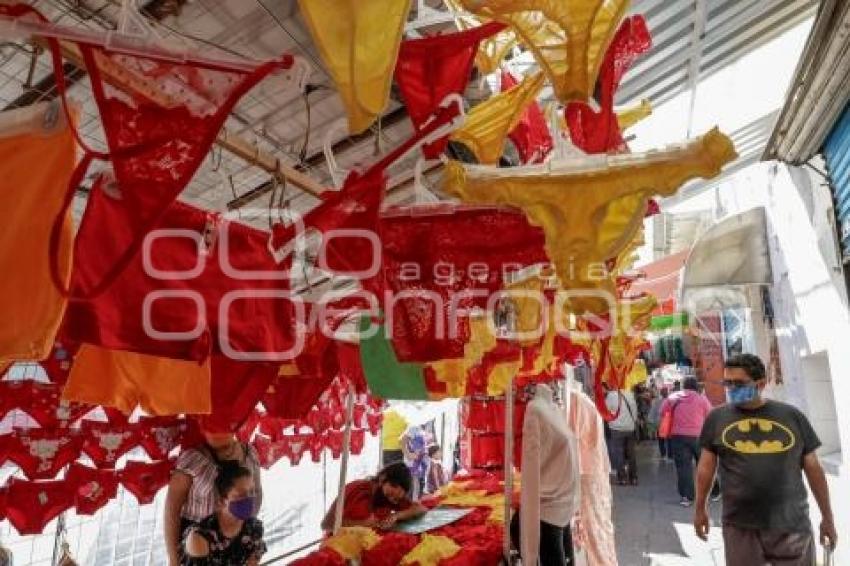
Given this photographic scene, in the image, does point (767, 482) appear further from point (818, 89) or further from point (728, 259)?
point (728, 259)

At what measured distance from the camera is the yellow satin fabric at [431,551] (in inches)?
137

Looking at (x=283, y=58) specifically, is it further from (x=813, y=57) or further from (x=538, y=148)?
(x=813, y=57)

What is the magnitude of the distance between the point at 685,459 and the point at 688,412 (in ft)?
2.34

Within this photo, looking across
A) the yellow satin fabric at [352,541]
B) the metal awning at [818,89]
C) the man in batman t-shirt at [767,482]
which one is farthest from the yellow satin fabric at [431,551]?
the metal awning at [818,89]

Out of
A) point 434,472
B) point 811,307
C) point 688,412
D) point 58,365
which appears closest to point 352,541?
point 58,365

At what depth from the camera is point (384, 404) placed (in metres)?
8.51

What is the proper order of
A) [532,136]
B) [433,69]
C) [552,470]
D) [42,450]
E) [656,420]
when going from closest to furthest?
[433,69] < [532,136] < [42,450] < [552,470] < [656,420]

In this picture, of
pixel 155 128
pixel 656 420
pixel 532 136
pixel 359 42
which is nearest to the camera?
pixel 359 42

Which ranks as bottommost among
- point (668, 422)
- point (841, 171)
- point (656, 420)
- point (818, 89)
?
point (656, 420)

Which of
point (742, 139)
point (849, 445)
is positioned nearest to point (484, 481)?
point (849, 445)

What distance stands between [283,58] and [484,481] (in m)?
5.59

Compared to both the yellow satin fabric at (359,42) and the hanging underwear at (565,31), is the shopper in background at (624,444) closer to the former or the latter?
the hanging underwear at (565,31)

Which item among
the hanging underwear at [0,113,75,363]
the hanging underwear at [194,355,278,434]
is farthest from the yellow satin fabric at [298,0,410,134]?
the hanging underwear at [194,355,278,434]

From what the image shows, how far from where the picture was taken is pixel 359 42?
4.03 feet
